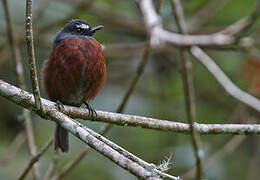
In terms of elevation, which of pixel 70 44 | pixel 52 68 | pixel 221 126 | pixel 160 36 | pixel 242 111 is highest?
pixel 242 111

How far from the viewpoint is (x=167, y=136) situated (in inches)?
240

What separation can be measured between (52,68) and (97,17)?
2.33 metres

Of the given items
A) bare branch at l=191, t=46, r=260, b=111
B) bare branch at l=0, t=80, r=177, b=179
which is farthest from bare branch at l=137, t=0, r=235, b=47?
bare branch at l=0, t=80, r=177, b=179

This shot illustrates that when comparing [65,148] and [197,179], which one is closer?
[197,179]

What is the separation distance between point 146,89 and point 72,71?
2.58 meters

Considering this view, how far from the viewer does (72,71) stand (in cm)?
426

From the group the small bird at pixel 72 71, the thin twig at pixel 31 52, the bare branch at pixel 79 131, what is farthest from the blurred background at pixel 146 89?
the thin twig at pixel 31 52

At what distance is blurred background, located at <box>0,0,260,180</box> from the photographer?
562 cm

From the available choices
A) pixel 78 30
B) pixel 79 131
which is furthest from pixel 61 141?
pixel 79 131

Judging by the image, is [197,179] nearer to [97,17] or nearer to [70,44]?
[70,44]

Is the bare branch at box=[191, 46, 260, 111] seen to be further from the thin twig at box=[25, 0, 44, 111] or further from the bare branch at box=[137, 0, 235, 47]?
the thin twig at box=[25, 0, 44, 111]

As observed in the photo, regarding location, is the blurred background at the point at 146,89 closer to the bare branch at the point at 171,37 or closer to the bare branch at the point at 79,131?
the bare branch at the point at 171,37

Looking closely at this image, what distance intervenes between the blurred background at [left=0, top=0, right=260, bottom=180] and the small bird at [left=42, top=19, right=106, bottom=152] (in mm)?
1017

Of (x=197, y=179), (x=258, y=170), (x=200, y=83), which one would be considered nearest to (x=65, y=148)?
(x=197, y=179)
